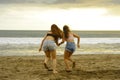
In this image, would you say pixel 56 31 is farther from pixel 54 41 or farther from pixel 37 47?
pixel 37 47

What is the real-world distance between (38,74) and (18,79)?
104cm

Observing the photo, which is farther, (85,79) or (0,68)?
(0,68)

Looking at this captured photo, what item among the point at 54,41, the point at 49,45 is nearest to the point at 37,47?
the point at 54,41

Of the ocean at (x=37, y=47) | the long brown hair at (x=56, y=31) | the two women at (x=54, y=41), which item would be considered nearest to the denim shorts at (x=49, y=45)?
the two women at (x=54, y=41)

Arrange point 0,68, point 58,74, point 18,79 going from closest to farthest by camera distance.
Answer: point 18,79 < point 58,74 < point 0,68

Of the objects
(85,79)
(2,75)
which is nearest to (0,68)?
(2,75)

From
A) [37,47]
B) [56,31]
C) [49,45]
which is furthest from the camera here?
[37,47]

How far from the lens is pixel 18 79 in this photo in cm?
1121

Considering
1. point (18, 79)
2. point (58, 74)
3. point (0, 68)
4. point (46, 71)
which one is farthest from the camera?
point (0, 68)

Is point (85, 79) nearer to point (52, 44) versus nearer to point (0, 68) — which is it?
point (52, 44)

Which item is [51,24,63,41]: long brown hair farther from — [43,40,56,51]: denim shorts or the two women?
[43,40,56,51]: denim shorts

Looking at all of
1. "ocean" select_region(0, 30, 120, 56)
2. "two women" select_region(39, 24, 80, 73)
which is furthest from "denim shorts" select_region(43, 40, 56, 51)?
"ocean" select_region(0, 30, 120, 56)

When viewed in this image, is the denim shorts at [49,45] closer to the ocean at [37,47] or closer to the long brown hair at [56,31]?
the long brown hair at [56,31]

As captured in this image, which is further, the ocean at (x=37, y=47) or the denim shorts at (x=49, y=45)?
the ocean at (x=37, y=47)
